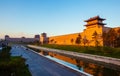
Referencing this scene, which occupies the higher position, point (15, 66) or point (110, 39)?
point (110, 39)

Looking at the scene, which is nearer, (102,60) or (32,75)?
(32,75)

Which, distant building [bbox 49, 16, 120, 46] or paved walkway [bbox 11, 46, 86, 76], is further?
distant building [bbox 49, 16, 120, 46]

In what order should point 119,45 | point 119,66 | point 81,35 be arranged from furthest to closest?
1. point 81,35
2. point 119,45
3. point 119,66

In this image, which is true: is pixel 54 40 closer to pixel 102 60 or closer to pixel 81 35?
pixel 81 35

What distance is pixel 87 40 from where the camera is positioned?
155 ft

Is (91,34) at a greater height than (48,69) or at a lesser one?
greater

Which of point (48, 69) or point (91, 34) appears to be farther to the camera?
point (91, 34)

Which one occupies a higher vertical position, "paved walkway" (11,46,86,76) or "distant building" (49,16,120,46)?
"distant building" (49,16,120,46)

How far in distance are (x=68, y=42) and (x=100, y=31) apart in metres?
20.9

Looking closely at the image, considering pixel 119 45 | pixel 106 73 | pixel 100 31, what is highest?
pixel 100 31

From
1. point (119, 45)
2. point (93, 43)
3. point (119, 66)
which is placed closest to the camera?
A: point (119, 66)

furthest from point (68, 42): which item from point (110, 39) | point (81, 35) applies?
point (110, 39)

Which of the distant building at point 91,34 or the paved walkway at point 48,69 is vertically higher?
the distant building at point 91,34

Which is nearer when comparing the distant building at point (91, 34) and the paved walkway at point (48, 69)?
the paved walkway at point (48, 69)
